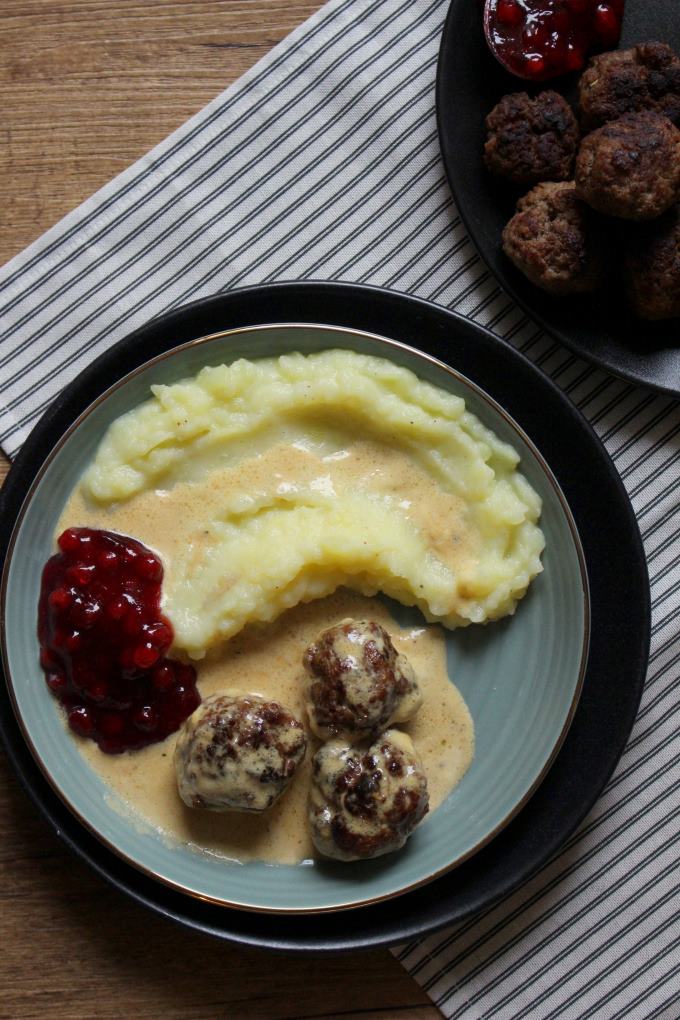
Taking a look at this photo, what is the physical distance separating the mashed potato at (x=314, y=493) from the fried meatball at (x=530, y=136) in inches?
45.2

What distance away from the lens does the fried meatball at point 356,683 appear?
3.96 m

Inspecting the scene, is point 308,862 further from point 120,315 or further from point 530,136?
point 530,136

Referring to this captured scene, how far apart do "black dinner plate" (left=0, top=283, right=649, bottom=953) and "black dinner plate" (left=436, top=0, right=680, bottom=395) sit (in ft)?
1.09

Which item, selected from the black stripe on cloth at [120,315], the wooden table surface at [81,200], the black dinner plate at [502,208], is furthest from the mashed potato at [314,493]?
the wooden table surface at [81,200]

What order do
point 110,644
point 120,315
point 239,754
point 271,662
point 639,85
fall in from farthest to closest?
1. point 120,315
2. point 271,662
3. point 639,85
4. point 110,644
5. point 239,754

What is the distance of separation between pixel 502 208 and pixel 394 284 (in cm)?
64

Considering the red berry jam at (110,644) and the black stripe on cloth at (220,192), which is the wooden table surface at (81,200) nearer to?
the black stripe on cloth at (220,192)

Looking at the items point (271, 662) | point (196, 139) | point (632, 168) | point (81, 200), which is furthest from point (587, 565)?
point (81, 200)

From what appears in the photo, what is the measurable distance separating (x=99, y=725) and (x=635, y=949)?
2884 millimetres

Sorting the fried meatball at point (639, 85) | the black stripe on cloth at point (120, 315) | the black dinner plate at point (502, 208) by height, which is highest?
the fried meatball at point (639, 85)

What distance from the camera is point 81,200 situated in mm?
4688

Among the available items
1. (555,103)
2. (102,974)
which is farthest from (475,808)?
(555,103)

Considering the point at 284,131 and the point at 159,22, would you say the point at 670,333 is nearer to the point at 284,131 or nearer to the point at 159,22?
the point at 284,131

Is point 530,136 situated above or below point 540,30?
below
